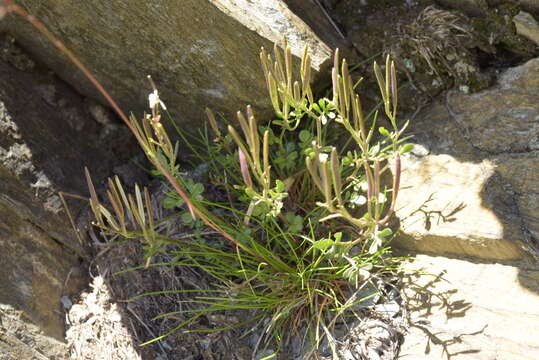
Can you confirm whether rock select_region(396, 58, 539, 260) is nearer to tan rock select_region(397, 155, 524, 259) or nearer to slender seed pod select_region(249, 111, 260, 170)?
tan rock select_region(397, 155, 524, 259)

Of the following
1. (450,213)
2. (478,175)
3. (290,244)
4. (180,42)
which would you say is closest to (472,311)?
(450,213)

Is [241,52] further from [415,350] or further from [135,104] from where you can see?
[415,350]

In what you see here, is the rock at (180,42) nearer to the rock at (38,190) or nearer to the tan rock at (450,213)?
the rock at (38,190)

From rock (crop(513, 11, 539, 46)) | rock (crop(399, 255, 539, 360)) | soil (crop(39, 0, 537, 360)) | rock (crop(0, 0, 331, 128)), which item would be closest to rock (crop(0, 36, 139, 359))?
soil (crop(39, 0, 537, 360))

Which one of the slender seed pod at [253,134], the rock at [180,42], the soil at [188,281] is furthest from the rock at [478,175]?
the slender seed pod at [253,134]

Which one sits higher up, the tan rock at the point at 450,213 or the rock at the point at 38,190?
the rock at the point at 38,190

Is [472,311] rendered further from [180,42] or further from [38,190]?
[38,190]

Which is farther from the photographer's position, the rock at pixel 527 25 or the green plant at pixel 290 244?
the rock at pixel 527 25
